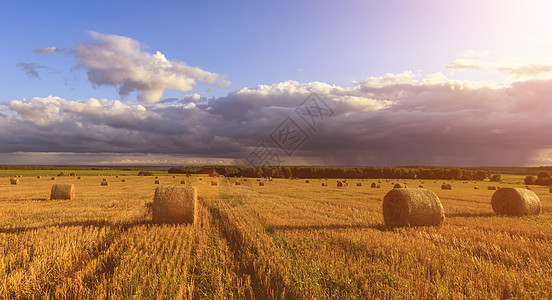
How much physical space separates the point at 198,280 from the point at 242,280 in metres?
0.87

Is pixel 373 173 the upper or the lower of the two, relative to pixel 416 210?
lower

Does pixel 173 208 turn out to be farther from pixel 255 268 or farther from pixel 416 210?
pixel 416 210

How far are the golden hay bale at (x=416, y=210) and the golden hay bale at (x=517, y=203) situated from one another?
21.6 ft

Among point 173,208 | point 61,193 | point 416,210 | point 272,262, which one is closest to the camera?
point 272,262

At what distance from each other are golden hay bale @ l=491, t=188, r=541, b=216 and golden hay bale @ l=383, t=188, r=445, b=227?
21.6ft

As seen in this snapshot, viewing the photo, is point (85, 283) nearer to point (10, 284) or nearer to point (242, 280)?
point (10, 284)

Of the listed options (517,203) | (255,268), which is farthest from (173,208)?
(517,203)

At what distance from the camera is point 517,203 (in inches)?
612

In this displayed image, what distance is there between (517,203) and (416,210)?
7.77m

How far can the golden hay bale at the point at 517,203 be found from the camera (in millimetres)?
15406

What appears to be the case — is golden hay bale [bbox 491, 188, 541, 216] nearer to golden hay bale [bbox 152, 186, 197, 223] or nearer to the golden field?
the golden field

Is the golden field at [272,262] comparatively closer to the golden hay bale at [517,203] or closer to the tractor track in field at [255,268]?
the tractor track in field at [255,268]

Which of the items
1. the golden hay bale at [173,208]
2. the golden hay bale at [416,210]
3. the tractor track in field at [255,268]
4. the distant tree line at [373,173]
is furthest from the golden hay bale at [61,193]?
the distant tree line at [373,173]

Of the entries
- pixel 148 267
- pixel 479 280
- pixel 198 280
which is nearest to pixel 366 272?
pixel 479 280
